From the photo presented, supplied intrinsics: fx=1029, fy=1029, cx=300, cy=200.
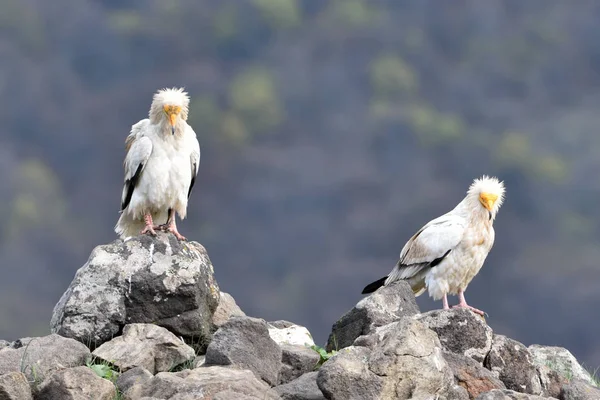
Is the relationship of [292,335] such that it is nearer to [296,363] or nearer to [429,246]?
[296,363]

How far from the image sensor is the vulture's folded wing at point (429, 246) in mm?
15180

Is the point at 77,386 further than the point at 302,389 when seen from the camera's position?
No

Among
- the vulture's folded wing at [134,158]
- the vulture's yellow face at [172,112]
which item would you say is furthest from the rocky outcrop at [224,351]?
the vulture's yellow face at [172,112]

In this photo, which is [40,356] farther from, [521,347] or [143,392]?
Result: [521,347]

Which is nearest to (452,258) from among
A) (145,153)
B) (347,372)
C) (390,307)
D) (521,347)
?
(390,307)

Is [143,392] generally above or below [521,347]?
below

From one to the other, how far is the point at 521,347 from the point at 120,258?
4740 millimetres

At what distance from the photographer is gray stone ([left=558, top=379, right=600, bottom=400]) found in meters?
11.3

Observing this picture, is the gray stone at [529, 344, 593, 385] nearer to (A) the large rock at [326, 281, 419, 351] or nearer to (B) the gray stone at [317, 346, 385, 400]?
(A) the large rock at [326, 281, 419, 351]

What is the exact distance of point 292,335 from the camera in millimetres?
12617

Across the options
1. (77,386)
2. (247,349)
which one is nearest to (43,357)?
(77,386)

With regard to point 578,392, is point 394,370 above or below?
below

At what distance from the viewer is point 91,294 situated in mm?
11977

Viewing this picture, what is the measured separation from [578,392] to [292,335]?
3.44 m
